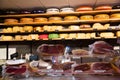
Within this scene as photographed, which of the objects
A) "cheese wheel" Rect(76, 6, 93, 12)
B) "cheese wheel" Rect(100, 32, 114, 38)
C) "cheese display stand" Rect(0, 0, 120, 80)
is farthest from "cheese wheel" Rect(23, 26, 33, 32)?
"cheese wheel" Rect(100, 32, 114, 38)

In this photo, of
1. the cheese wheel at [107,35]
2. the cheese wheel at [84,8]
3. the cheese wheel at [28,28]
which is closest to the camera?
the cheese wheel at [107,35]

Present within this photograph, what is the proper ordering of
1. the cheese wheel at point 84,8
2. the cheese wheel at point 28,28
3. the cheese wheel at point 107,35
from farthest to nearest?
the cheese wheel at point 28,28
the cheese wheel at point 84,8
the cheese wheel at point 107,35

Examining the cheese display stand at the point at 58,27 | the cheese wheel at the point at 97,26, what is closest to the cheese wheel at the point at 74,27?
the cheese display stand at the point at 58,27

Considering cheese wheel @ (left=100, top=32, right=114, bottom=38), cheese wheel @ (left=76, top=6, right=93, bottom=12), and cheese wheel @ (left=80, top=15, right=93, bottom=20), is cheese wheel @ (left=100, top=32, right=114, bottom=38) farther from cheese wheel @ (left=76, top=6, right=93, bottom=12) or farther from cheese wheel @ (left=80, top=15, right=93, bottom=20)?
cheese wheel @ (left=76, top=6, right=93, bottom=12)

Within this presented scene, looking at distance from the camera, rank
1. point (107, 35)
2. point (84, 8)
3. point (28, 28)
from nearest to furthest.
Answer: point (107, 35)
point (84, 8)
point (28, 28)

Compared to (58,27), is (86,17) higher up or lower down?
higher up

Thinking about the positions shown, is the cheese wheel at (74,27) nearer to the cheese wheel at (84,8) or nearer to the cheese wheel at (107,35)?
the cheese wheel at (84,8)

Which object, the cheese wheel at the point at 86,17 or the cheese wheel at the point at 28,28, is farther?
the cheese wheel at the point at 28,28

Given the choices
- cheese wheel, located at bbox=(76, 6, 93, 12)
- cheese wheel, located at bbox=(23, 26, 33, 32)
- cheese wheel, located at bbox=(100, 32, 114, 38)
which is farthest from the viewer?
cheese wheel, located at bbox=(23, 26, 33, 32)

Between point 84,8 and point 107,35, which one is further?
point 84,8

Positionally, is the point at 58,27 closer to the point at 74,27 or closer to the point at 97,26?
the point at 74,27

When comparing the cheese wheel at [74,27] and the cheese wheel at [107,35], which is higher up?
the cheese wheel at [74,27]

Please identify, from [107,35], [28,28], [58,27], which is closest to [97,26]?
[107,35]

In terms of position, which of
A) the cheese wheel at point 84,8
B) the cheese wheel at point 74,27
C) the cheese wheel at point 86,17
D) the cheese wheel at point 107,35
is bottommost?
the cheese wheel at point 107,35
